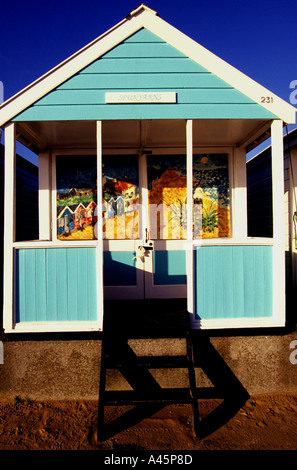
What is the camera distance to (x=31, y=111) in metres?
3.91

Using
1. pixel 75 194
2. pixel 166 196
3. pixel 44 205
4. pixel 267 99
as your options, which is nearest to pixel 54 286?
pixel 44 205

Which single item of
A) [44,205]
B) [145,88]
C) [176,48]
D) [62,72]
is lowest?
[44,205]

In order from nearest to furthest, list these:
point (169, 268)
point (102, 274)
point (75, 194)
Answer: point (102, 274) → point (169, 268) → point (75, 194)

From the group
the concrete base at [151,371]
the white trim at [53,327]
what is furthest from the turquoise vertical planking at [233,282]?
the white trim at [53,327]

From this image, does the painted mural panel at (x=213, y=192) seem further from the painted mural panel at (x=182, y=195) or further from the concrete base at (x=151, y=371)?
the concrete base at (x=151, y=371)

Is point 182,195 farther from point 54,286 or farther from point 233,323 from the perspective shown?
point 54,286

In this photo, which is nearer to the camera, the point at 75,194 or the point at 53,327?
the point at 53,327

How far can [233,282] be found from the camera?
3979 millimetres

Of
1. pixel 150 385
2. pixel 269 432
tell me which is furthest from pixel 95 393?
pixel 269 432

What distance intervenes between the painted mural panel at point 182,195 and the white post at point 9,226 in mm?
2189

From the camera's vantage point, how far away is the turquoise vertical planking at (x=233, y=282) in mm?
3955

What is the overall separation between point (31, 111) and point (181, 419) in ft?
13.4

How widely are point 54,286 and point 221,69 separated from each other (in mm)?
3418

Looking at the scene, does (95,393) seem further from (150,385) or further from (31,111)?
(31,111)
